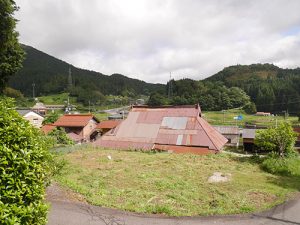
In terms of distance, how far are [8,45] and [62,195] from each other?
13166 millimetres

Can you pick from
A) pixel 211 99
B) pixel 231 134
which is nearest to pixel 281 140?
pixel 231 134

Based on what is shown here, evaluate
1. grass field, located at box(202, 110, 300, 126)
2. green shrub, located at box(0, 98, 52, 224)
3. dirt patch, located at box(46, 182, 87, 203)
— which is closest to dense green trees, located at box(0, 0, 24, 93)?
dirt patch, located at box(46, 182, 87, 203)

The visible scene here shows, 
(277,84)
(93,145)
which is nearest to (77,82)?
(277,84)

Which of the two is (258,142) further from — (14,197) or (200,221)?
(14,197)

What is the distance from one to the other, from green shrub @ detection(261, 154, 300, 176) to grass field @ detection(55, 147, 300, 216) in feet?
2.46

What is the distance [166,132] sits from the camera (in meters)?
23.7

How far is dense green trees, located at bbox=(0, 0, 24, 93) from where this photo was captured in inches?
689

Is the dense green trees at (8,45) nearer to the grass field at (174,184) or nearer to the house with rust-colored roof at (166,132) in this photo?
the grass field at (174,184)

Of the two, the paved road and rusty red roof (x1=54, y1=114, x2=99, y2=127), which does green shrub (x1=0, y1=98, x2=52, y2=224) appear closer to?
the paved road

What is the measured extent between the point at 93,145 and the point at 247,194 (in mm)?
15935

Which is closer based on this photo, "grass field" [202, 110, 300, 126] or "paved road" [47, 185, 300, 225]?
"paved road" [47, 185, 300, 225]

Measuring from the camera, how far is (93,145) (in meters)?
24.6

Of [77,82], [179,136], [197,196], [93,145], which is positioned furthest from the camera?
[77,82]

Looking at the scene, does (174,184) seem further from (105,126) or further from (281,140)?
(105,126)
